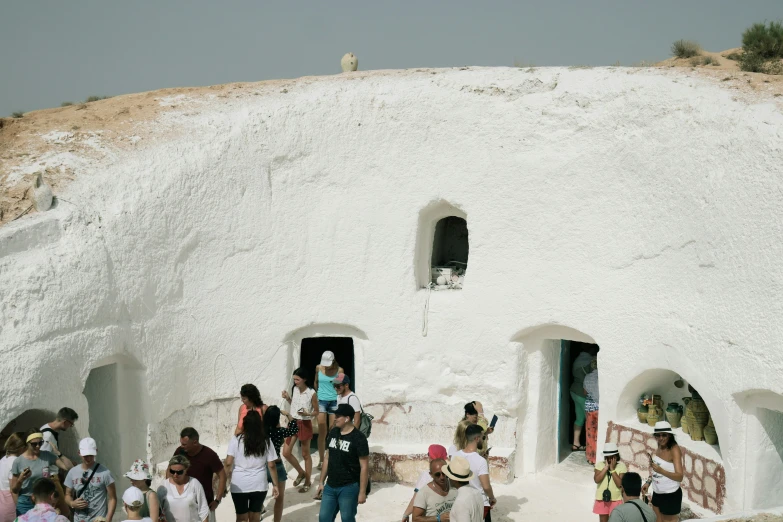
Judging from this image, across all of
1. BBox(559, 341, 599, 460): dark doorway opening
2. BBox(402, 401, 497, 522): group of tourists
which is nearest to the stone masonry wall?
BBox(559, 341, 599, 460): dark doorway opening

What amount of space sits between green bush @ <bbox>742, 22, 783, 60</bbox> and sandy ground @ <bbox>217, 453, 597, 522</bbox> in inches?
297

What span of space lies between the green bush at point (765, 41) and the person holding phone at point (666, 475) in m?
8.20

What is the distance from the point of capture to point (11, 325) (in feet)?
31.9

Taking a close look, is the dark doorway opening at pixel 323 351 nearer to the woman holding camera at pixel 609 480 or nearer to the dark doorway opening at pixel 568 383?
the dark doorway opening at pixel 568 383

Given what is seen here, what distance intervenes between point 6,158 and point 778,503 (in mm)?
10934

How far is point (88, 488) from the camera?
321 inches

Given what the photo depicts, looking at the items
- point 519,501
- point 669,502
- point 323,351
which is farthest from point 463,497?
point 323,351

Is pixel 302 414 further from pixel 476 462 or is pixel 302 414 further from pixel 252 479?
pixel 476 462

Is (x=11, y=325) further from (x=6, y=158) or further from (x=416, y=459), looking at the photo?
(x=416, y=459)

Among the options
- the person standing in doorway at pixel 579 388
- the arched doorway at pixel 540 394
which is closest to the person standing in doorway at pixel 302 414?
the arched doorway at pixel 540 394

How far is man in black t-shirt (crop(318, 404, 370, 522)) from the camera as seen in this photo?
338 inches

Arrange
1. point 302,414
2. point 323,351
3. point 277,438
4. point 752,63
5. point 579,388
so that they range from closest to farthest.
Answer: point 277,438 → point 302,414 → point 752,63 → point 579,388 → point 323,351

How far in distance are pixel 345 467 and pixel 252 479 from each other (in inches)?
38.2

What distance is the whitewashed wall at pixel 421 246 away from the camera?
33.0 feet
